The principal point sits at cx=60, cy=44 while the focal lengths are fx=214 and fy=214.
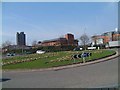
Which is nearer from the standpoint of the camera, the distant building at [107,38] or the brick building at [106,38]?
the distant building at [107,38]

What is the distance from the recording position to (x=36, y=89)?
34.2ft

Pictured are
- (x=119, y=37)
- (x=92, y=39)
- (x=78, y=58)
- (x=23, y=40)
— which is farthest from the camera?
(x=23, y=40)

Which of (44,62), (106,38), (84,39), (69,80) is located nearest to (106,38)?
(106,38)

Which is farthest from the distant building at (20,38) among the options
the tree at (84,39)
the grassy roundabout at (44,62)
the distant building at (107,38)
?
the grassy roundabout at (44,62)

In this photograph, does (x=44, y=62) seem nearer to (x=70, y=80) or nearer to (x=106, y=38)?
(x=70, y=80)

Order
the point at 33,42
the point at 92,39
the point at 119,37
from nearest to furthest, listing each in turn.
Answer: the point at 119,37
the point at 92,39
the point at 33,42

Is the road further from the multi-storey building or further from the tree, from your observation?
the multi-storey building

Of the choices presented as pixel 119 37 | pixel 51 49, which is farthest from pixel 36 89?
pixel 119 37

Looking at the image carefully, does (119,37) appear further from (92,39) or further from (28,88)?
(28,88)

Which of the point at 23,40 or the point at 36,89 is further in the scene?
the point at 23,40

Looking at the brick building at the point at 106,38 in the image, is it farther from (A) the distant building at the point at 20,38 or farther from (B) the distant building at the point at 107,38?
(A) the distant building at the point at 20,38

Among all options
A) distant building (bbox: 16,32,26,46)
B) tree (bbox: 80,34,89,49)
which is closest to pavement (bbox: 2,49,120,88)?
tree (bbox: 80,34,89,49)

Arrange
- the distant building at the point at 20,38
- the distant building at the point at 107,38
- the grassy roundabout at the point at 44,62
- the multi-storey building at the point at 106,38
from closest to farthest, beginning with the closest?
the grassy roundabout at the point at 44,62 → the distant building at the point at 107,38 → the multi-storey building at the point at 106,38 → the distant building at the point at 20,38

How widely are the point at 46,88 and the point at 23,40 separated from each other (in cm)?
10743
